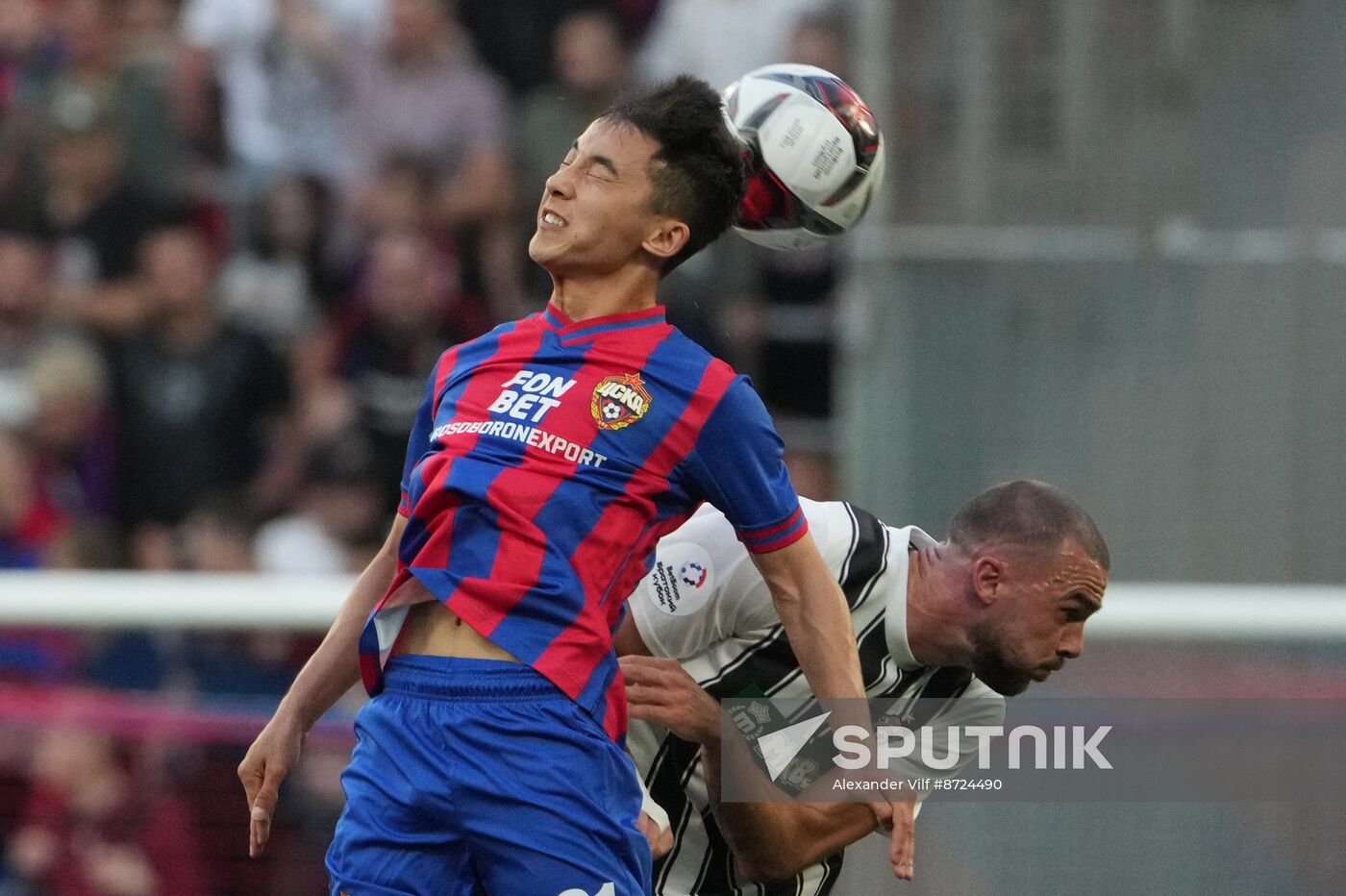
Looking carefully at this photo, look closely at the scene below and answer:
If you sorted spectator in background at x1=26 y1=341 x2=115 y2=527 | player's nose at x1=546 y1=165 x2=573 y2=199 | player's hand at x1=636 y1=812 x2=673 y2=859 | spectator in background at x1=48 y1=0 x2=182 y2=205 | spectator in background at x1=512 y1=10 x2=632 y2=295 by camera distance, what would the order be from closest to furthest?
1. player's nose at x1=546 y1=165 x2=573 y2=199
2. player's hand at x1=636 y1=812 x2=673 y2=859
3. spectator in background at x1=26 y1=341 x2=115 y2=527
4. spectator in background at x1=512 y1=10 x2=632 y2=295
5. spectator in background at x1=48 y1=0 x2=182 y2=205

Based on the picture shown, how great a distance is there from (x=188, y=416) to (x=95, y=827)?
6.34 feet

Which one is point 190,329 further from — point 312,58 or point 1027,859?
point 1027,859

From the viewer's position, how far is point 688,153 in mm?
3223

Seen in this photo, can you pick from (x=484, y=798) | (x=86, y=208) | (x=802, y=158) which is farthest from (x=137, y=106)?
(x=484, y=798)

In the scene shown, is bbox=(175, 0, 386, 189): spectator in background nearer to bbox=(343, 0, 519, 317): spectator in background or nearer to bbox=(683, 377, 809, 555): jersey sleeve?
bbox=(343, 0, 519, 317): spectator in background

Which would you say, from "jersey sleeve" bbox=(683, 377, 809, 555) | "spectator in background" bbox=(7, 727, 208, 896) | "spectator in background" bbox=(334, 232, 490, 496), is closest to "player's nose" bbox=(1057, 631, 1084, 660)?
"jersey sleeve" bbox=(683, 377, 809, 555)

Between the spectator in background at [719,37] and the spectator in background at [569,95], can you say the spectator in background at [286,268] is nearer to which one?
the spectator in background at [569,95]

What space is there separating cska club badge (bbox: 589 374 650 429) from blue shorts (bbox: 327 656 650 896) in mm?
420

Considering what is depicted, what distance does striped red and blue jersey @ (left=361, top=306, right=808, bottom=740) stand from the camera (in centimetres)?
300

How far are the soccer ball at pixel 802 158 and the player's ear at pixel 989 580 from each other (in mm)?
699

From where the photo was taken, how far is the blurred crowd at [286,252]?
20.5 ft

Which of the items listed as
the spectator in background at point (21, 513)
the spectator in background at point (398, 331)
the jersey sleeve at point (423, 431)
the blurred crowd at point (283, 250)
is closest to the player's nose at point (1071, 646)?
the jersey sleeve at point (423, 431)

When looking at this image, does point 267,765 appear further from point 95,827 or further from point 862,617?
point 95,827

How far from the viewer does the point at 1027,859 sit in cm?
469
